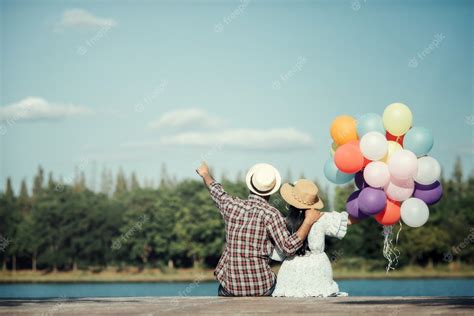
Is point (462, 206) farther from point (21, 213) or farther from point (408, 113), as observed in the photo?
point (408, 113)

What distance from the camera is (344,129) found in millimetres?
9125

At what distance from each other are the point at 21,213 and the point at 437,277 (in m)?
34.0

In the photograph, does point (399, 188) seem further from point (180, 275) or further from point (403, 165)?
point (180, 275)

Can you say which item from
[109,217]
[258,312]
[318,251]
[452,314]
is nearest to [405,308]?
[452,314]

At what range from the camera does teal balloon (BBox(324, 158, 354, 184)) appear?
9.28m

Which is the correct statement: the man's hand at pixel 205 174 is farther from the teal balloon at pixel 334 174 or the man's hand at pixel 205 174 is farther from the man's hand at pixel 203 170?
the teal balloon at pixel 334 174

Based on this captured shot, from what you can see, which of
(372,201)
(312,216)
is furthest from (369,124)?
(312,216)

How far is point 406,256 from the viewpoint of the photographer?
57.7 meters

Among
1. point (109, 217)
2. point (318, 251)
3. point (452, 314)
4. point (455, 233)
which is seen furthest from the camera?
point (109, 217)

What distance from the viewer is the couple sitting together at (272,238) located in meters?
7.88

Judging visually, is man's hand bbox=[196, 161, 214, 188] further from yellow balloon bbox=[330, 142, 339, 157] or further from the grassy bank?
the grassy bank

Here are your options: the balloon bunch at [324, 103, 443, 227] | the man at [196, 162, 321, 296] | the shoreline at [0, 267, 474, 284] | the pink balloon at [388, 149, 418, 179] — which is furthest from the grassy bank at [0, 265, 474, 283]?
the man at [196, 162, 321, 296]

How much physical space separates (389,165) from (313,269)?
1407 millimetres

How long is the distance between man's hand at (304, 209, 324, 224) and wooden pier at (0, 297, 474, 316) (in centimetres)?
114
